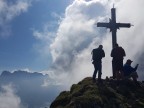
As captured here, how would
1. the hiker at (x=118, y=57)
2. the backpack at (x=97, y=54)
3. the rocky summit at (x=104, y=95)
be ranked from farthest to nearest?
the hiker at (x=118, y=57), the backpack at (x=97, y=54), the rocky summit at (x=104, y=95)

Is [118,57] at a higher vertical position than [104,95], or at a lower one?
higher

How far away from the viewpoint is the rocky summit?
67.0ft

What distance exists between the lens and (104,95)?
2178 centimetres

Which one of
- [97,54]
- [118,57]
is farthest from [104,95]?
[118,57]

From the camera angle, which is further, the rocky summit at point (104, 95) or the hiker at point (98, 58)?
the hiker at point (98, 58)

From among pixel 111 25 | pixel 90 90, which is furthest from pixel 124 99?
pixel 111 25

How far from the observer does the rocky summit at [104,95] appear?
67.0 feet

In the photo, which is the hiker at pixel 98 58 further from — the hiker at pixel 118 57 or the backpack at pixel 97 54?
the hiker at pixel 118 57

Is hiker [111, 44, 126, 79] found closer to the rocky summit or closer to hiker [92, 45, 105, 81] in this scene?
hiker [92, 45, 105, 81]

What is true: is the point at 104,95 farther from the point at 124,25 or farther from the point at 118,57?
the point at 124,25

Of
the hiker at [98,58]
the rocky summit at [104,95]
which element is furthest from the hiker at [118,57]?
the rocky summit at [104,95]

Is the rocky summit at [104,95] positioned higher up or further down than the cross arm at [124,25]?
further down

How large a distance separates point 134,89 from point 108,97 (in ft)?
→ 12.2

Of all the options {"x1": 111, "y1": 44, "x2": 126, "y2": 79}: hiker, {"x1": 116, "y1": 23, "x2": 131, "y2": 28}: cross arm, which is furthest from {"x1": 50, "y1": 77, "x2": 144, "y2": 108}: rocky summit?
{"x1": 116, "y1": 23, "x2": 131, "y2": 28}: cross arm
